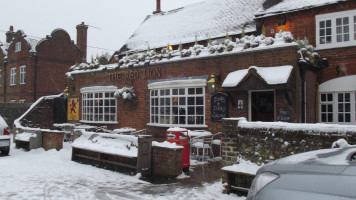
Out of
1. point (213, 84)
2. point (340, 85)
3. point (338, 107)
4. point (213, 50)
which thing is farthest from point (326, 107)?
point (213, 50)

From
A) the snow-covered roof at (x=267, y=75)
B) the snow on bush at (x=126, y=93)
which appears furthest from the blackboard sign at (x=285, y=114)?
the snow on bush at (x=126, y=93)

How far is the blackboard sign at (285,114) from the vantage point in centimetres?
937

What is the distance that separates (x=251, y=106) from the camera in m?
10.3

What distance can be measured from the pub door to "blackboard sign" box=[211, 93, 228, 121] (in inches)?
34.9

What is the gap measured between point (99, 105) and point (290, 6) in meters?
9.63

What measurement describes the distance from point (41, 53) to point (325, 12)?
23430 millimetres

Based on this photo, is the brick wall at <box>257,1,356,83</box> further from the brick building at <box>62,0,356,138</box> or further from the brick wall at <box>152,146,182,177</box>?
the brick wall at <box>152,146,182,177</box>

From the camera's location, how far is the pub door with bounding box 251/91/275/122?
10.2 metres

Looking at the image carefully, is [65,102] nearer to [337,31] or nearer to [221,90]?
[221,90]

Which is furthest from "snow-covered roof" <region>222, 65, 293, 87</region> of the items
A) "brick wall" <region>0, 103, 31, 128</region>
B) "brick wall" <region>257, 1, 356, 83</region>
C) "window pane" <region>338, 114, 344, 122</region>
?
"brick wall" <region>0, 103, 31, 128</region>

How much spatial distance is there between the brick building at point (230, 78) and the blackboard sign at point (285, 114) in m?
0.03

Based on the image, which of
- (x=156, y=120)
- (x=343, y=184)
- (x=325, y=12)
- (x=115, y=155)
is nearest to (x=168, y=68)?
(x=156, y=120)

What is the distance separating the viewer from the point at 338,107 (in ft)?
37.6

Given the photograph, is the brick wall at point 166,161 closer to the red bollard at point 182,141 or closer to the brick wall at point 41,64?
the red bollard at point 182,141
